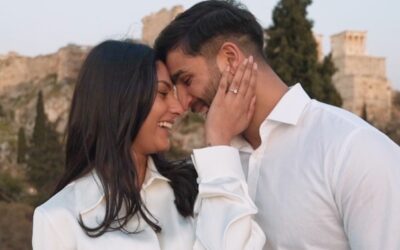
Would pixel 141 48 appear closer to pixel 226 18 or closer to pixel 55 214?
pixel 226 18

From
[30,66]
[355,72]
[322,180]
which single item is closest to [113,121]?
[322,180]

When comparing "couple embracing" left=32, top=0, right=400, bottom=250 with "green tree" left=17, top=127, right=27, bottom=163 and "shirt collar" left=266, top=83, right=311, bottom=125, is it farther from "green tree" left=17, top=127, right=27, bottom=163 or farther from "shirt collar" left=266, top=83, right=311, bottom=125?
"green tree" left=17, top=127, right=27, bottom=163

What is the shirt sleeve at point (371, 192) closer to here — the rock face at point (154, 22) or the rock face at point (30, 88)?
the rock face at point (30, 88)

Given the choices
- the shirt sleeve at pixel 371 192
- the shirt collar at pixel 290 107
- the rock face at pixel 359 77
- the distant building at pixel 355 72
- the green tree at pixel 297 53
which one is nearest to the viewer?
the shirt sleeve at pixel 371 192

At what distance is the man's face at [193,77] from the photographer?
6.39ft

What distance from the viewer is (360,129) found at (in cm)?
170

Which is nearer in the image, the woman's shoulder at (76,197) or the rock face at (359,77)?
A: the woman's shoulder at (76,197)

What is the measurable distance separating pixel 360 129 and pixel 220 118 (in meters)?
0.41

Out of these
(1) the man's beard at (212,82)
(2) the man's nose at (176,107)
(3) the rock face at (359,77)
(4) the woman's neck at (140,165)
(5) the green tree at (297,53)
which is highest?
(1) the man's beard at (212,82)

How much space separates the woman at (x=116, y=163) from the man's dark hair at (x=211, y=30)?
3.5 inches

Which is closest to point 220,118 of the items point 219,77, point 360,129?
point 219,77

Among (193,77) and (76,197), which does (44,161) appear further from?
(193,77)

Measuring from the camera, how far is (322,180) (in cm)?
172

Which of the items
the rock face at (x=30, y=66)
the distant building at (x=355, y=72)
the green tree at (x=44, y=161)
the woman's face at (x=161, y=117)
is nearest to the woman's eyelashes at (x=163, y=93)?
the woman's face at (x=161, y=117)
